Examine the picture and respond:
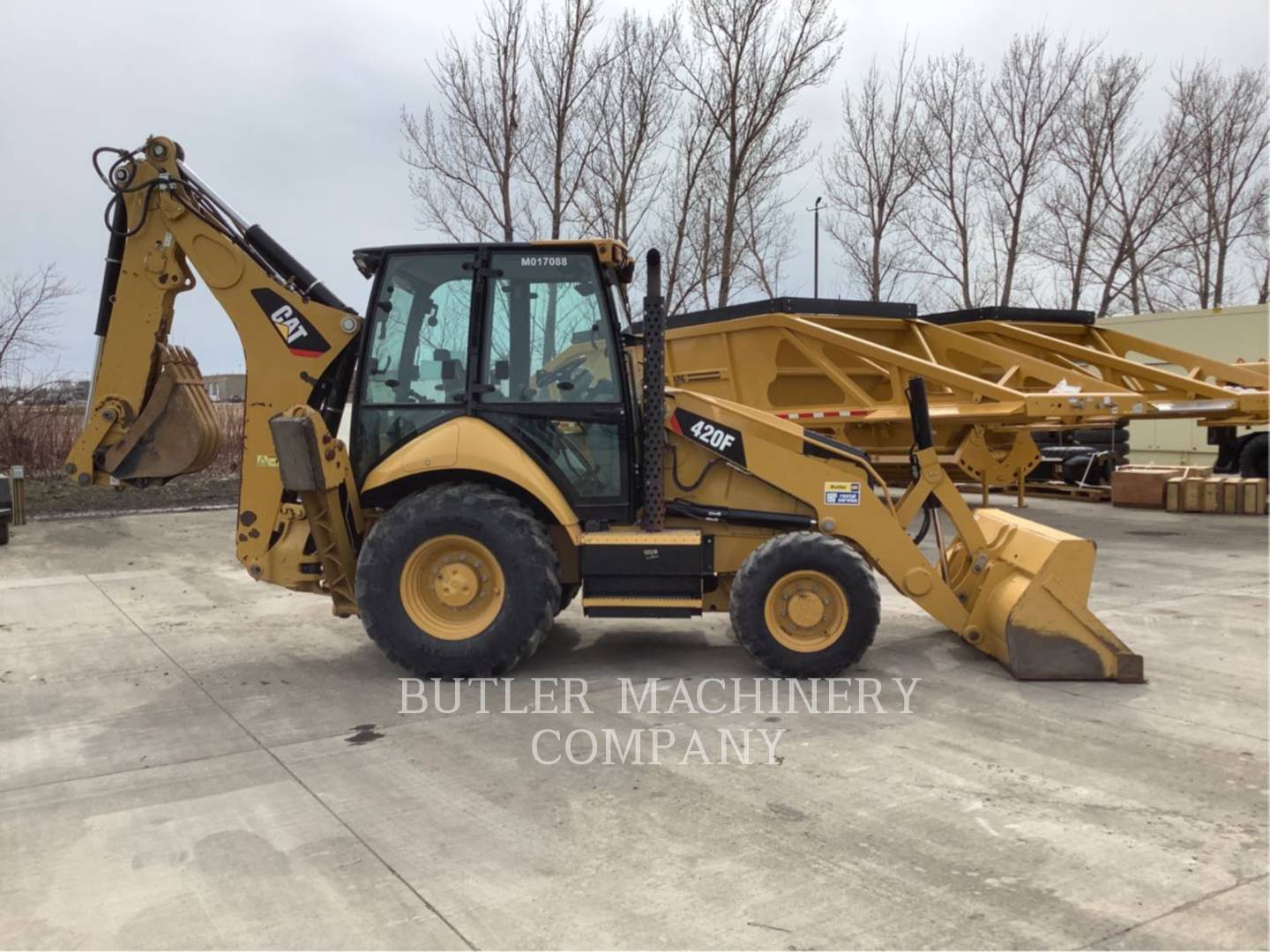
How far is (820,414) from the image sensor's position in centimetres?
1214

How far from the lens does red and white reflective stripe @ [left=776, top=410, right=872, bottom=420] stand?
1193cm

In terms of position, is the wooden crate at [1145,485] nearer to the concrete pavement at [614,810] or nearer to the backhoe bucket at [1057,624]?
the concrete pavement at [614,810]

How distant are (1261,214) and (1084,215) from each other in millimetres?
5115

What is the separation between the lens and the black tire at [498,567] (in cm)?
581

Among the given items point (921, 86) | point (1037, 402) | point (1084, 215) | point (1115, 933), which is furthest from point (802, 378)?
point (1084, 215)

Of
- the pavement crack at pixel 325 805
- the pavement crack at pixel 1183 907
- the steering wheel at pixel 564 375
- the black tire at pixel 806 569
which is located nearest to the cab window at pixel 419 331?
the steering wheel at pixel 564 375

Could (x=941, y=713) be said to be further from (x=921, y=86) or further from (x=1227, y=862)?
(x=921, y=86)

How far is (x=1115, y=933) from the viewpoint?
315cm

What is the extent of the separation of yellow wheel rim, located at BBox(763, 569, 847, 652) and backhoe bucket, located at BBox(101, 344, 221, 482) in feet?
11.8

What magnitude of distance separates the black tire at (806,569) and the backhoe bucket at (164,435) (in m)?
3.41

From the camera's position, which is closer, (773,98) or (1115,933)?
(1115,933)

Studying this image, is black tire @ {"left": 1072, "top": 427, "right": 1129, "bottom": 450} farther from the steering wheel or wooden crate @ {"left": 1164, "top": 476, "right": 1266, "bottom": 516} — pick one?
the steering wheel

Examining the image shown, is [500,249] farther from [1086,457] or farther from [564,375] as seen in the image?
[1086,457]

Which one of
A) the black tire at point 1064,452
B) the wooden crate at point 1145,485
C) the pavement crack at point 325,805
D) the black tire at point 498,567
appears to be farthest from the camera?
the black tire at point 1064,452
